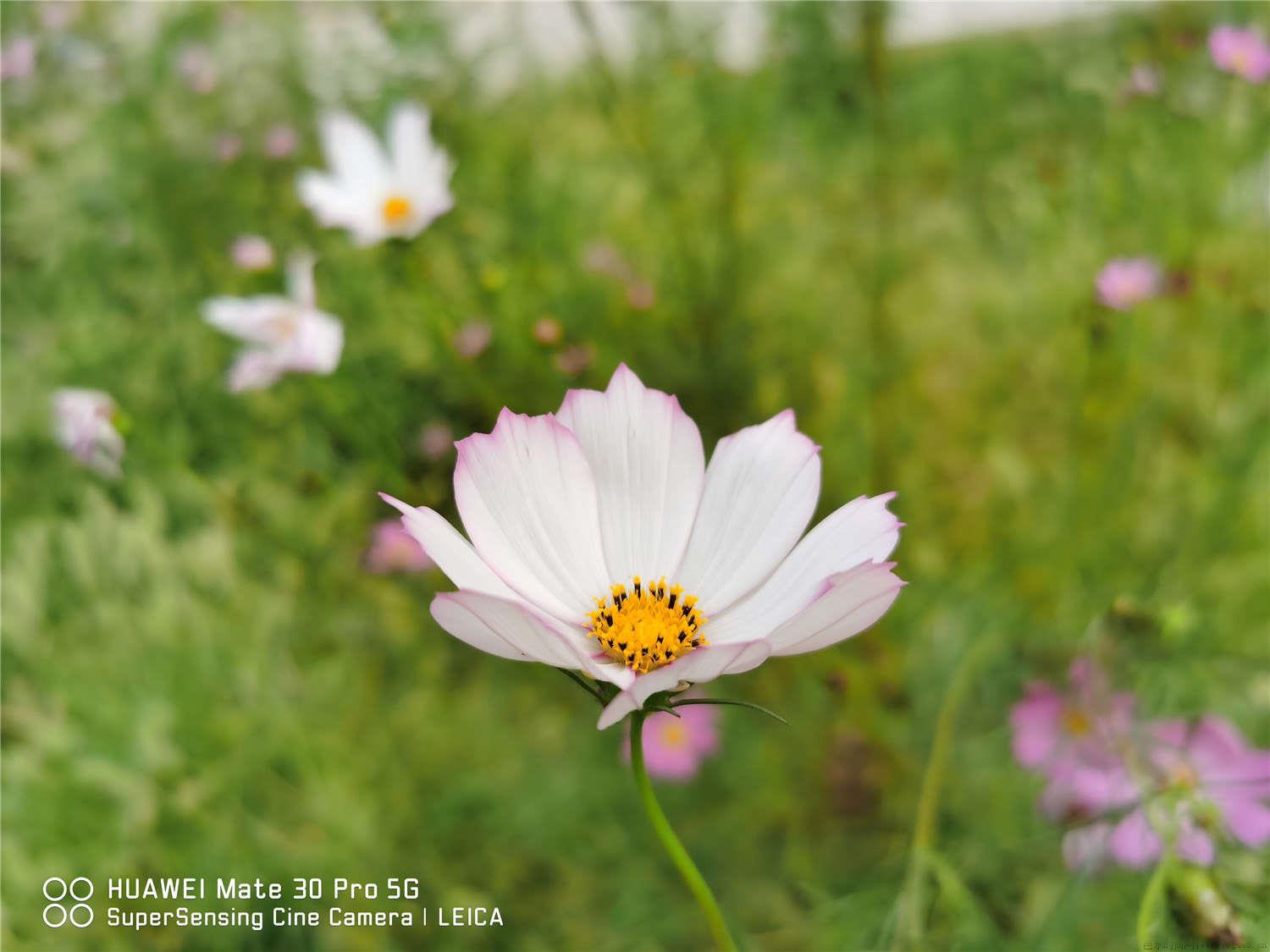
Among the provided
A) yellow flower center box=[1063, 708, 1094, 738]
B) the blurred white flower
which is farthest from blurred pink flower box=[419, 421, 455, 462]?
yellow flower center box=[1063, 708, 1094, 738]

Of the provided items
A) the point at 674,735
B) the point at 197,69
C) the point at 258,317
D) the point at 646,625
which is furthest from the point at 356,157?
the point at 646,625

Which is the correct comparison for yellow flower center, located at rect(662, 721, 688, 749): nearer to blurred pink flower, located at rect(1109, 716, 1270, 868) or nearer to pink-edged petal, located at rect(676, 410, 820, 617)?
blurred pink flower, located at rect(1109, 716, 1270, 868)

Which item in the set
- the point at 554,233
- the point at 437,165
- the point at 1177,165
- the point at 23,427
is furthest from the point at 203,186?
the point at 1177,165

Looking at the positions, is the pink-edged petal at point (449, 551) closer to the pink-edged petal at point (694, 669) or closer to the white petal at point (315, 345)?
the pink-edged petal at point (694, 669)

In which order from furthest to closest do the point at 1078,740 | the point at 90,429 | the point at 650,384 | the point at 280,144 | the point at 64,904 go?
the point at 280,144, the point at 650,384, the point at 64,904, the point at 90,429, the point at 1078,740

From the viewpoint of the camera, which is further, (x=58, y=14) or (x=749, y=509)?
(x=58, y=14)

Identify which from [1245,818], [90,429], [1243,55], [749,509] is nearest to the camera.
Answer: [749,509]

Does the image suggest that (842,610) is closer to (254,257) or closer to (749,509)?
(749,509)

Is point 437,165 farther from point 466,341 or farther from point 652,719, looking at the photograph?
point 652,719

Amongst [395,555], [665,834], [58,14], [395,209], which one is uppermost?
[58,14]
